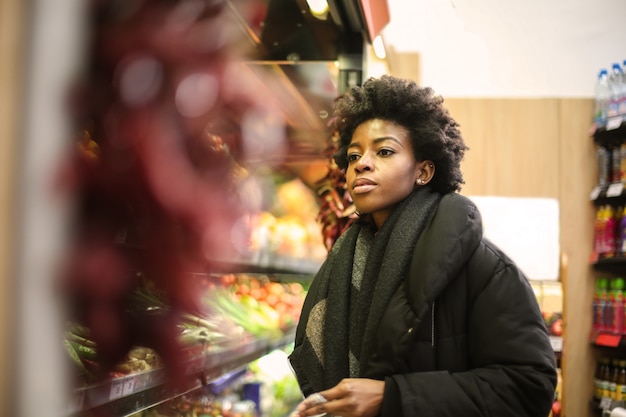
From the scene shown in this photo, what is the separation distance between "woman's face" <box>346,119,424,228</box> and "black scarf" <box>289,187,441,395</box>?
4 cm

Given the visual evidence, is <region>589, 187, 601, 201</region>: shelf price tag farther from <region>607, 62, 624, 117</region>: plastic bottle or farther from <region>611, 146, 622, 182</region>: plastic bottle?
<region>607, 62, 624, 117</region>: plastic bottle

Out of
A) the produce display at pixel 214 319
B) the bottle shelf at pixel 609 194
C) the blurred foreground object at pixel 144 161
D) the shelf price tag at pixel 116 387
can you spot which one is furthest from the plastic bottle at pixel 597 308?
the blurred foreground object at pixel 144 161

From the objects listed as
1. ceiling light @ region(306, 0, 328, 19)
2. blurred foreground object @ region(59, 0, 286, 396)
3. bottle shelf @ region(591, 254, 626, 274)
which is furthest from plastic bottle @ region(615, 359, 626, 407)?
blurred foreground object @ region(59, 0, 286, 396)

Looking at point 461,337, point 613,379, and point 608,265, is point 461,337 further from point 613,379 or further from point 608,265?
point 608,265

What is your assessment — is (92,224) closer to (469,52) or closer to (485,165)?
(485,165)

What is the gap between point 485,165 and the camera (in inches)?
193

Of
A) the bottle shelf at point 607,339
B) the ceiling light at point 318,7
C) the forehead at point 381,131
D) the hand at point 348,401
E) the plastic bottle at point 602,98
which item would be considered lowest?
the bottle shelf at point 607,339

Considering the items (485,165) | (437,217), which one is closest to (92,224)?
(437,217)

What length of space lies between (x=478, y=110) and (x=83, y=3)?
16.4 feet

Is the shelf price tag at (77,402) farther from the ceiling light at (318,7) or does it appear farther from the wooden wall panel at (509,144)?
the wooden wall panel at (509,144)

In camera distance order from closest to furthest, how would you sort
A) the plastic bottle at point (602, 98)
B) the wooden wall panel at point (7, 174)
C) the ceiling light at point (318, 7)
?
the wooden wall panel at point (7, 174) < the ceiling light at point (318, 7) < the plastic bottle at point (602, 98)

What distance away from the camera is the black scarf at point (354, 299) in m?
1.25

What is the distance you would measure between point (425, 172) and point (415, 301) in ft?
1.24

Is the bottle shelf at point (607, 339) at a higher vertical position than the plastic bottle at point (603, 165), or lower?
lower
